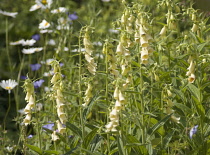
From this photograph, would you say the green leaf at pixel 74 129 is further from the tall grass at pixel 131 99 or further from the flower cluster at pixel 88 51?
the flower cluster at pixel 88 51

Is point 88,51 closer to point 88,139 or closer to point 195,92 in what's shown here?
point 88,139

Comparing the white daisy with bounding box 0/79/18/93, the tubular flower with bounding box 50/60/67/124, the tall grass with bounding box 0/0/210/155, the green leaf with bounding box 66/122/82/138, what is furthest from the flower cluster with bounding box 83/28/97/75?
the white daisy with bounding box 0/79/18/93

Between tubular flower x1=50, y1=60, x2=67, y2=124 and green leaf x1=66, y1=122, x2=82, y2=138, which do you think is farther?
green leaf x1=66, y1=122, x2=82, y2=138

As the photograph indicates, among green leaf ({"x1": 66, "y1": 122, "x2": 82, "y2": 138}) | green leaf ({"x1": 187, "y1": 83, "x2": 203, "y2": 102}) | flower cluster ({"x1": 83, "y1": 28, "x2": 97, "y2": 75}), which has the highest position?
flower cluster ({"x1": 83, "y1": 28, "x2": 97, "y2": 75})

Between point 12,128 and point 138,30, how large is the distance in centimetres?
203

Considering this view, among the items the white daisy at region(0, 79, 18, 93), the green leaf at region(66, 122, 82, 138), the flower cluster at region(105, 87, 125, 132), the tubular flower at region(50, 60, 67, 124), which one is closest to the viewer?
the flower cluster at region(105, 87, 125, 132)

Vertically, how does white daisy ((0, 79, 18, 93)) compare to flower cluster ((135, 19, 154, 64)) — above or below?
below

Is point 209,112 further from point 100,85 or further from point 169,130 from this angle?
point 100,85

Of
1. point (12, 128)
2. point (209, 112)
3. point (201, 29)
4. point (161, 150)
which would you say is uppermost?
point (201, 29)

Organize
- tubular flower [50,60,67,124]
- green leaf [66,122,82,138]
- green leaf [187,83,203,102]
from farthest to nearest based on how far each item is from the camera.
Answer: green leaf [187,83,203,102] < green leaf [66,122,82,138] < tubular flower [50,60,67,124]

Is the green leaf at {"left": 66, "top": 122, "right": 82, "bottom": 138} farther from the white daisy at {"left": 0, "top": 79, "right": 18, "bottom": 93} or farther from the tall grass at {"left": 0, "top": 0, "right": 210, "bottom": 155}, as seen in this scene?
the white daisy at {"left": 0, "top": 79, "right": 18, "bottom": 93}

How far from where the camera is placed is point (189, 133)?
7.39 feet

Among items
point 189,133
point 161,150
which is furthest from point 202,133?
point 161,150

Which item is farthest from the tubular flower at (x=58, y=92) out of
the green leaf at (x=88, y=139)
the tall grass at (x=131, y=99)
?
the green leaf at (x=88, y=139)
